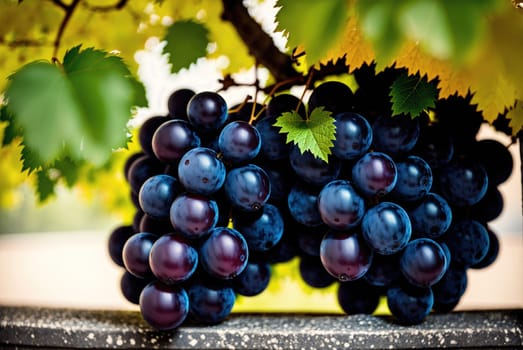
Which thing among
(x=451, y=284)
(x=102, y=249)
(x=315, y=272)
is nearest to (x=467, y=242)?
A: (x=451, y=284)

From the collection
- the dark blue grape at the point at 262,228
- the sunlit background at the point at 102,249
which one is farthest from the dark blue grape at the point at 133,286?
the sunlit background at the point at 102,249

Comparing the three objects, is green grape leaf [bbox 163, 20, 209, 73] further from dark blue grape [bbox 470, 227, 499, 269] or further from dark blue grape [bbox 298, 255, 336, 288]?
dark blue grape [bbox 470, 227, 499, 269]

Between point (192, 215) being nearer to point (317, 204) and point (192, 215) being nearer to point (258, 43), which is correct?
point (317, 204)

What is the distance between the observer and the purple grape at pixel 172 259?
0.45 metres

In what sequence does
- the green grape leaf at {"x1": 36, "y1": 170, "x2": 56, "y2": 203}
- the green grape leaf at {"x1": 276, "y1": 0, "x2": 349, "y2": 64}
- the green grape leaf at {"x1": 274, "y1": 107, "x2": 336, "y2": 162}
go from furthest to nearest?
the green grape leaf at {"x1": 36, "y1": 170, "x2": 56, "y2": 203} < the green grape leaf at {"x1": 274, "y1": 107, "x2": 336, "y2": 162} < the green grape leaf at {"x1": 276, "y1": 0, "x2": 349, "y2": 64}

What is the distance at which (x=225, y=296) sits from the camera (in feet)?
1.61

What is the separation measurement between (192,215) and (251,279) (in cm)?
10

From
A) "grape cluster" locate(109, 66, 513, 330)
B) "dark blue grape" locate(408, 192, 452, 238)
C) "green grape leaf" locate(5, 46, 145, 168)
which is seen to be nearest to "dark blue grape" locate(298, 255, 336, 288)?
"grape cluster" locate(109, 66, 513, 330)

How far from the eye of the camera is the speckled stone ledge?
0.46m

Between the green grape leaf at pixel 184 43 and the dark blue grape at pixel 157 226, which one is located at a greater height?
the green grape leaf at pixel 184 43

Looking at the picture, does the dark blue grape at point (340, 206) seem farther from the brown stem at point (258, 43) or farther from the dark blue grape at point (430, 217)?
the brown stem at point (258, 43)

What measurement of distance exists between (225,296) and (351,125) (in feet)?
0.63

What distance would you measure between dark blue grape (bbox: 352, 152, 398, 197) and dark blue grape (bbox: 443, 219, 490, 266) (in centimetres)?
11

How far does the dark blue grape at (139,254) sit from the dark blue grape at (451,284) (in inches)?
11.0
